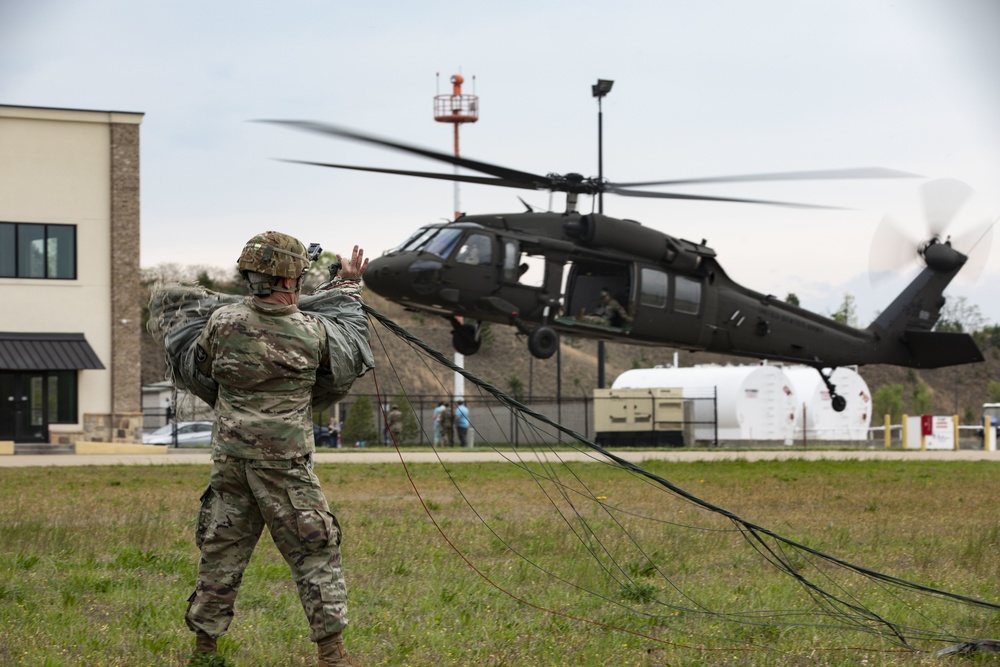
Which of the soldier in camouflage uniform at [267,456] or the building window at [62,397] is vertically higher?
the soldier in camouflage uniform at [267,456]

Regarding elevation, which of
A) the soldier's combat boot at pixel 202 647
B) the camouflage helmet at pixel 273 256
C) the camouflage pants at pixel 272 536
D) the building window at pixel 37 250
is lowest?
the soldier's combat boot at pixel 202 647

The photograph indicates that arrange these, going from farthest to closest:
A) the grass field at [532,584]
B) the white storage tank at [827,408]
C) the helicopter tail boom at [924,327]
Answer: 1. the white storage tank at [827,408]
2. the helicopter tail boom at [924,327]
3. the grass field at [532,584]

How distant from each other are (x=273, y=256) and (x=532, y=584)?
3.42m

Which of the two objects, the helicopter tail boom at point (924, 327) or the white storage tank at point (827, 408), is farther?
the white storage tank at point (827, 408)

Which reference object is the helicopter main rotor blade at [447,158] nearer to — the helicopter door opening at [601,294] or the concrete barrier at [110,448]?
the helicopter door opening at [601,294]

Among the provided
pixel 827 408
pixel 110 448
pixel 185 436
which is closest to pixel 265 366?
pixel 110 448

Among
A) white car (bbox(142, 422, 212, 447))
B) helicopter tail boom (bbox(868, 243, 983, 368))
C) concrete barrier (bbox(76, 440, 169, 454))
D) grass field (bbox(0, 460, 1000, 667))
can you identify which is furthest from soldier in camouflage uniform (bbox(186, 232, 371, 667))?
white car (bbox(142, 422, 212, 447))

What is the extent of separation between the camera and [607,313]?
20422 mm

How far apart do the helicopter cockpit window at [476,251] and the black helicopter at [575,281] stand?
0.7 inches

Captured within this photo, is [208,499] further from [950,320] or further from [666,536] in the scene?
[950,320]

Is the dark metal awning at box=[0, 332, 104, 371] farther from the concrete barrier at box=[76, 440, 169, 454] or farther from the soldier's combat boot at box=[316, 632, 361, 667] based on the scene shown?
the soldier's combat boot at box=[316, 632, 361, 667]

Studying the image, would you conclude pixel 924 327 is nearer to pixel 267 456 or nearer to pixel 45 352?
pixel 267 456

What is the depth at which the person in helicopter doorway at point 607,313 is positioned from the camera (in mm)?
20312

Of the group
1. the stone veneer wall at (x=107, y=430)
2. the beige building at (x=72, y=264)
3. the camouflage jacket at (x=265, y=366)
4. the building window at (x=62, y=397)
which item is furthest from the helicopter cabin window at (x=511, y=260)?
the building window at (x=62, y=397)
